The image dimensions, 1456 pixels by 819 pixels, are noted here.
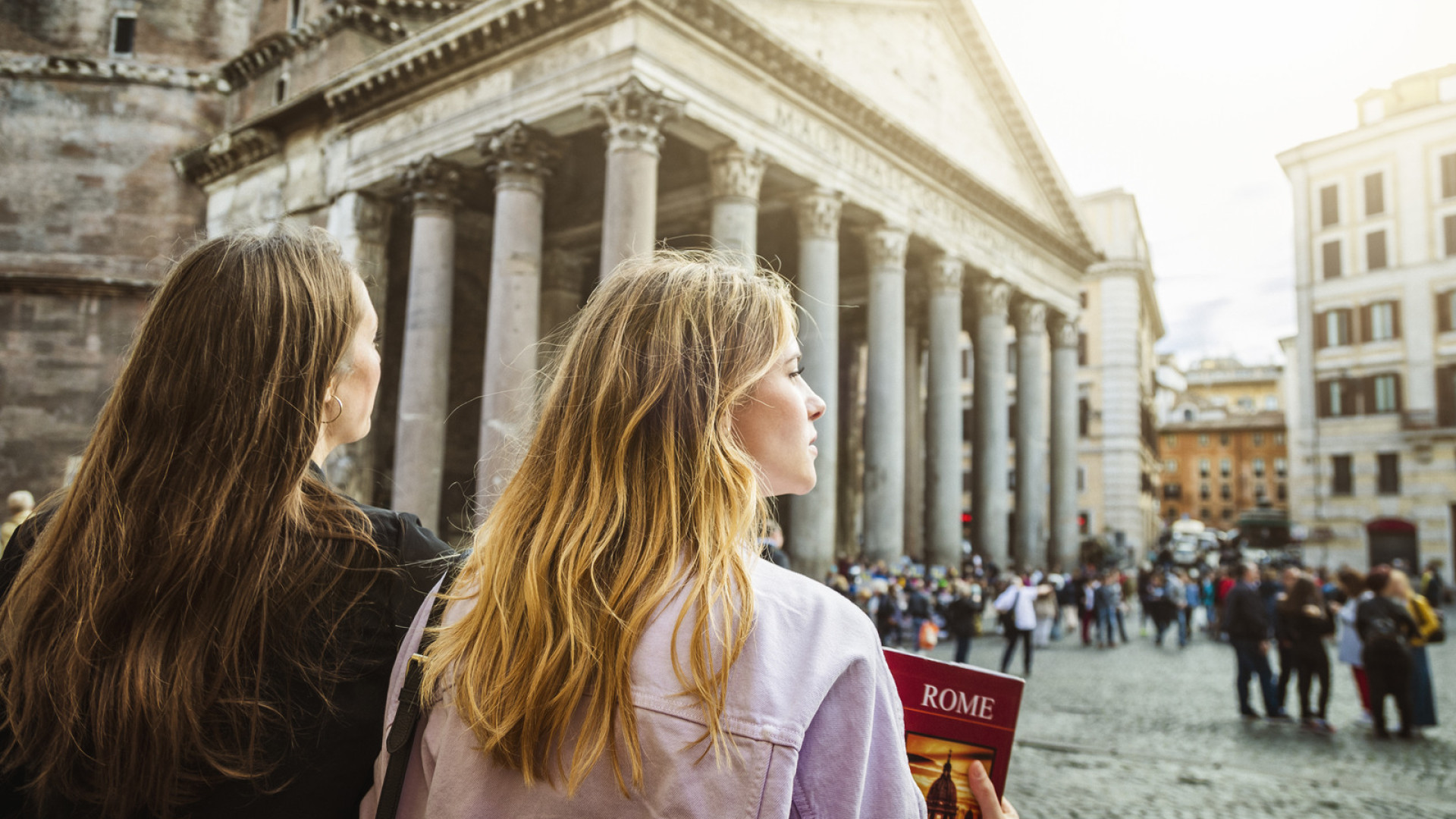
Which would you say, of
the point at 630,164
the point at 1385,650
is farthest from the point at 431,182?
the point at 1385,650

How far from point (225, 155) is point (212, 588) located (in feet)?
75.1

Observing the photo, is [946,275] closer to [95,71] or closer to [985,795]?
[985,795]

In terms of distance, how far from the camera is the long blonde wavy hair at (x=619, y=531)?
1.23 meters

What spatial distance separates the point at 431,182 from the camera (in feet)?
54.6

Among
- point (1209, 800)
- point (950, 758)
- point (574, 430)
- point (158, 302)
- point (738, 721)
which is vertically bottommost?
point (1209, 800)

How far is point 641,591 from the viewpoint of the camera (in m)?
1.27

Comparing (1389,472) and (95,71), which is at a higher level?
(95,71)

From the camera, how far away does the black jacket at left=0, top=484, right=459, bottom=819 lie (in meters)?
1.48

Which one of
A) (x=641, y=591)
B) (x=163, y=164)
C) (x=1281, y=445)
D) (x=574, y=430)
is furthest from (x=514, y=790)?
(x=1281, y=445)

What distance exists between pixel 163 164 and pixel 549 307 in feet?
34.7

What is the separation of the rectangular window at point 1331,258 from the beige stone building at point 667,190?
14.5m

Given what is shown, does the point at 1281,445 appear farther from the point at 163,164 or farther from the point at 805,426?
the point at 805,426

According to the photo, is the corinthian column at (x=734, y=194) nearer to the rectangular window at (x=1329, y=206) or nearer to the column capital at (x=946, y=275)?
the column capital at (x=946, y=275)

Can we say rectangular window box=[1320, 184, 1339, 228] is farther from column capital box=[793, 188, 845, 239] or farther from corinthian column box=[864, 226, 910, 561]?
column capital box=[793, 188, 845, 239]
